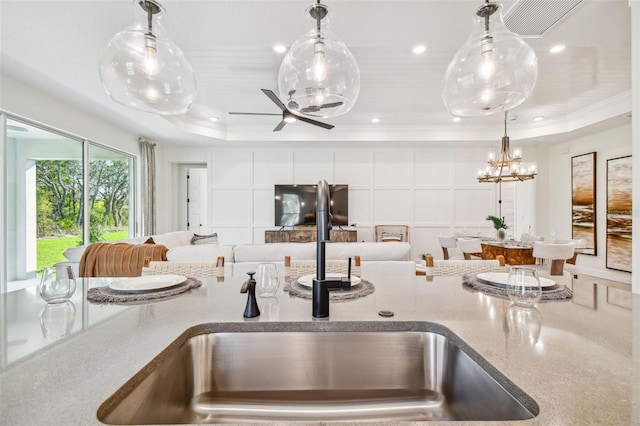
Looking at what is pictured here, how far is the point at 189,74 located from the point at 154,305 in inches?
44.2

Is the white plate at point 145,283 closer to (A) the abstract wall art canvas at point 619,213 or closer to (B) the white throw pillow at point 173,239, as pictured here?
(B) the white throw pillow at point 173,239

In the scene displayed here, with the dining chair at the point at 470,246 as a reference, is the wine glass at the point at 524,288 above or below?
above

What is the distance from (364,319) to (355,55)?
2836mm

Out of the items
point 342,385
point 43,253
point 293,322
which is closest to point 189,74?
point 293,322

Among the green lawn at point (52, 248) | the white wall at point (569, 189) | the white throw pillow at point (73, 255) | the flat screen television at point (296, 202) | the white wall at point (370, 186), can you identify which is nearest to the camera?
the white throw pillow at point (73, 255)

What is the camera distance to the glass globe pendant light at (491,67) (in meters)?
1.25

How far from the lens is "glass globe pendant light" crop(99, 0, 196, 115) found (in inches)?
49.1

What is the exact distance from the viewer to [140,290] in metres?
1.06

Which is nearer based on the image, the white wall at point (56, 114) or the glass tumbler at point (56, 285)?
the glass tumbler at point (56, 285)

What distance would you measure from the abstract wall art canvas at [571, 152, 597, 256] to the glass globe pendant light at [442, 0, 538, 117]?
5117mm

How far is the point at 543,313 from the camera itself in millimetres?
883

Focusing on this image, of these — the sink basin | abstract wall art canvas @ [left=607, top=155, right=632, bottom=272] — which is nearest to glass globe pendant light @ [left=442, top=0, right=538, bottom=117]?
the sink basin

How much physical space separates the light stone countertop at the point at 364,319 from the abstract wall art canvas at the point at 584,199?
5.23 m

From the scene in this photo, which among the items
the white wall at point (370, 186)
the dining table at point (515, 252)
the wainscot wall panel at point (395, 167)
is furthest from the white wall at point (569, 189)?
the wainscot wall panel at point (395, 167)
